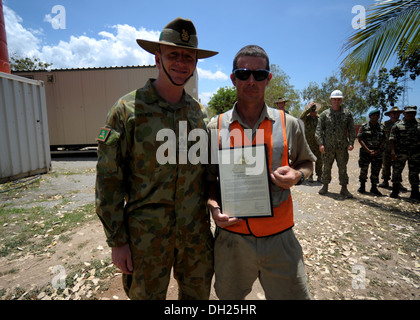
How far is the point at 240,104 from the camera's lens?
1.75 m

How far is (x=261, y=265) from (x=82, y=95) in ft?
46.0

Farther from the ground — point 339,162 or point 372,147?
point 372,147

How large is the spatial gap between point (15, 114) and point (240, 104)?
881 cm

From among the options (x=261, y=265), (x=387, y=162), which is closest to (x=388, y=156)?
(x=387, y=162)

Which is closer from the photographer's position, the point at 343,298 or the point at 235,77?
the point at 235,77

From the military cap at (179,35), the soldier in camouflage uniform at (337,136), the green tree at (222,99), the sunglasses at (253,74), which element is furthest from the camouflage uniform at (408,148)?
the green tree at (222,99)

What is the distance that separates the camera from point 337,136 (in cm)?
604

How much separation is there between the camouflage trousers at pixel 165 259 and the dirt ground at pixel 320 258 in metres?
1.16

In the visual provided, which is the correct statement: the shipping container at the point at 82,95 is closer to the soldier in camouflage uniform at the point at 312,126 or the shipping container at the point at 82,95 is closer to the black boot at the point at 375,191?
the soldier in camouflage uniform at the point at 312,126

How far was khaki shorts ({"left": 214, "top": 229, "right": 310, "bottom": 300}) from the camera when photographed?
5.11ft

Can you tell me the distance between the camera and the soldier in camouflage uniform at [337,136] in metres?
5.94

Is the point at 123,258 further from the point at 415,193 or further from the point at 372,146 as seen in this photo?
the point at 415,193
